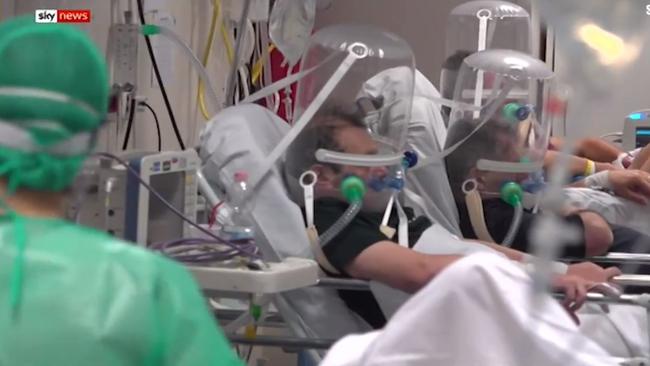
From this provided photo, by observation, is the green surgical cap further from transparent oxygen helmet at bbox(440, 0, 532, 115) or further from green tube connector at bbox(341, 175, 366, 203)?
transparent oxygen helmet at bbox(440, 0, 532, 115)

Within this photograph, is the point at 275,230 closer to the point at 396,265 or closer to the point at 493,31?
the point at 396,265

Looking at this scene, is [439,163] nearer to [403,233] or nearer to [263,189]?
[403,233]

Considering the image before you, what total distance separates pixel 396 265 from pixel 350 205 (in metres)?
0.20

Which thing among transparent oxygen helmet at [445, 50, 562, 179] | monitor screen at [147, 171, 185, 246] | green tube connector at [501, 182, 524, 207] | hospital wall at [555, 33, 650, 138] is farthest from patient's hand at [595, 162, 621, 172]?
hospital wall at [555, 33, 650, 138]

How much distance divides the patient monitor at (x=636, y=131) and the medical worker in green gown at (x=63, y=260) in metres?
3.28

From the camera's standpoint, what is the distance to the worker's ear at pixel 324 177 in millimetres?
2414

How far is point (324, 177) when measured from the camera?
95.7 inches

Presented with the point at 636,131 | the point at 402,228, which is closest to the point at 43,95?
the point at 402,228

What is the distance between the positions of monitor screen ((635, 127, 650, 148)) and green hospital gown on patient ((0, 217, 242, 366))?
11.0 ft

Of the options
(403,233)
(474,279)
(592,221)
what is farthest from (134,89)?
(474,279)

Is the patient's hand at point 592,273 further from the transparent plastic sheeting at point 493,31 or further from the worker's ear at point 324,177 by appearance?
the transparent plastic sheeting at point 493,31

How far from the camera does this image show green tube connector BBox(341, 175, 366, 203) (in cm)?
236

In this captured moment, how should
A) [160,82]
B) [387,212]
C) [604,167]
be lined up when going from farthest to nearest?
[604,167]
[160,82]
[387,212]

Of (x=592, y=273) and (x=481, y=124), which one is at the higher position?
(x=481, y=124)
